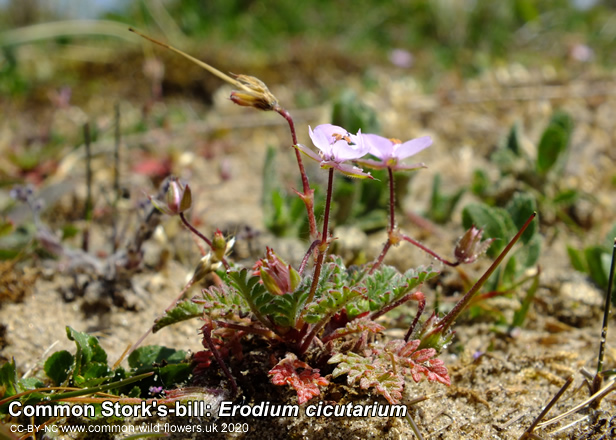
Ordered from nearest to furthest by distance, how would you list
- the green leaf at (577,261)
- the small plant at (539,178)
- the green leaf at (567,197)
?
the green leaf at (577,261) → the green leaf at (567,197) → the small plant at (539,178)

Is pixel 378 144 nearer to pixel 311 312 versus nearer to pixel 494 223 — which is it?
pixel 311 312

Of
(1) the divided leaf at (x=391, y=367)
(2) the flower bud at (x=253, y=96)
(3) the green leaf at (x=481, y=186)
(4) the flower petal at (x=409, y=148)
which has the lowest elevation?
(1) the divided leaf at (x=391, y=367)

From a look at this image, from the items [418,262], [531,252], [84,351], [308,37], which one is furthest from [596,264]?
[308,37]

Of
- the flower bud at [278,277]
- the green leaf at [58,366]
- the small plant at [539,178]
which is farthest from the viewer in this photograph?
the small plant at [539,178]

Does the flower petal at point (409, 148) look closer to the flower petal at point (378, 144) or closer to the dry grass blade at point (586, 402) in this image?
the flower petal at point (378, 144)

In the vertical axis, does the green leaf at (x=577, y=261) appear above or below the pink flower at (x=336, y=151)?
below

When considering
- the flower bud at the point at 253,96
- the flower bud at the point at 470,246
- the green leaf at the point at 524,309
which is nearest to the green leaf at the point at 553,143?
the green leaf at the point at 524,309

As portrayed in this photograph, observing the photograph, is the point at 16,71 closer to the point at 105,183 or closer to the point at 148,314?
the point at 105,183

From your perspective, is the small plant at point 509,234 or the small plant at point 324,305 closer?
the small plant at point 324,305
